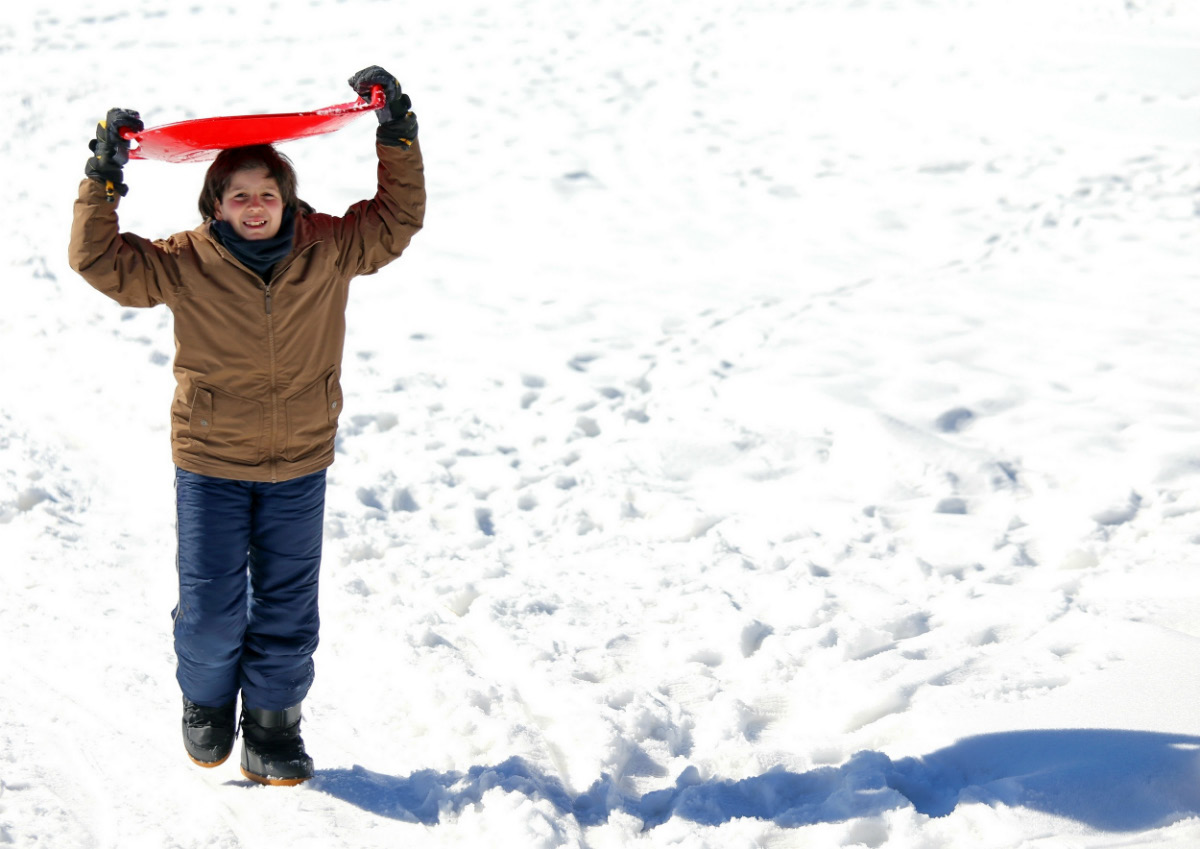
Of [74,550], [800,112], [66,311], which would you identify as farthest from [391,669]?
[800,112]

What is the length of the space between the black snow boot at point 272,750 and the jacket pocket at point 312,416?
665 mm

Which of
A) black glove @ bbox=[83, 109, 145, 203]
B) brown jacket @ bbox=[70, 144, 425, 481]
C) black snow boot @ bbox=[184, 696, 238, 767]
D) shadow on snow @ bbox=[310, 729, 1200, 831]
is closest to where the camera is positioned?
black glove @ bbox=[83, 109, 145, 203]

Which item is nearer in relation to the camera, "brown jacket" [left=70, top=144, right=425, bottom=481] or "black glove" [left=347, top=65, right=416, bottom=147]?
"brown jacket" [left=70, top=144, right=425, bottom=481]

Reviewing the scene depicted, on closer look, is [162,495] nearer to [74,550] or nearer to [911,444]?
→ [74,550]

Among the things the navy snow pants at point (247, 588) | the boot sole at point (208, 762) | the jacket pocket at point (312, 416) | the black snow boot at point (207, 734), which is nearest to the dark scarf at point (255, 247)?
the jacket pocket at point (312, 416)

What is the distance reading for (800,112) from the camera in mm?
9711

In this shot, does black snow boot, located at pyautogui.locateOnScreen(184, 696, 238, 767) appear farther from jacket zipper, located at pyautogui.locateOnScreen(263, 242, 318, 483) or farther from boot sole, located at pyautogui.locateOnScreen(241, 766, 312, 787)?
jacket zipper, located at pyautogui.locateOnScreen(263, 242, 318, 483)

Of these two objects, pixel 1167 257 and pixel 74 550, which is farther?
pixel 1167 257

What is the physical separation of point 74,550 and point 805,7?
10041 mm

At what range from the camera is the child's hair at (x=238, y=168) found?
2736 millimetres

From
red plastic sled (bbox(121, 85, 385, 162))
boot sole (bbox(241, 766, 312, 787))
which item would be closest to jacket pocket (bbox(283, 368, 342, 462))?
red plastic sled (bbox(121, 85, 385, 162))

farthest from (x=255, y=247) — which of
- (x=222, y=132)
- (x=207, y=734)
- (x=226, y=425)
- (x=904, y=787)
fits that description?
(x=904, y=787)

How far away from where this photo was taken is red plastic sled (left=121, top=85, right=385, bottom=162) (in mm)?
2654

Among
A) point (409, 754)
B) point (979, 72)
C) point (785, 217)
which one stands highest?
point (979, 72)
